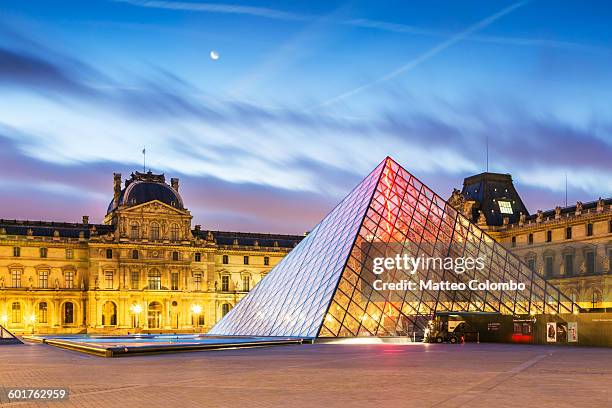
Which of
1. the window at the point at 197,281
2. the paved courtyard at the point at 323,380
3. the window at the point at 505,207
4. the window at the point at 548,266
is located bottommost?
the paved courtyard at the point at 323,380

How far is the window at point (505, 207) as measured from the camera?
77500mm

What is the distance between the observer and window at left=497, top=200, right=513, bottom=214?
77.5 meters

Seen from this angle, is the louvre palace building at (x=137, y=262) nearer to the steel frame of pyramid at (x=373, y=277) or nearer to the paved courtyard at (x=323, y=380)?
the steel frame of pyramid at (x=373, y=277)

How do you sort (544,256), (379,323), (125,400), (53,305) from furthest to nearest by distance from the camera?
(53,305)
(544,256)
(379,323)
(125,400)

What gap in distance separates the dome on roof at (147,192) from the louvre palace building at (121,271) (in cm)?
10

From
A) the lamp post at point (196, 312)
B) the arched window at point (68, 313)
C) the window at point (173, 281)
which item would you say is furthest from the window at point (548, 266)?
the arched window at point (68, 313)

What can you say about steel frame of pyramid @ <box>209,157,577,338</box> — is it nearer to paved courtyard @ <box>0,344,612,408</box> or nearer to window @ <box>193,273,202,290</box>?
paved courtyard @ <box>0,344,612,408</box>

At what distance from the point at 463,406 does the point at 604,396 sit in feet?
8.77

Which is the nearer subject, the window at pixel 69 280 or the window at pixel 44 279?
the window at pixel 44 279

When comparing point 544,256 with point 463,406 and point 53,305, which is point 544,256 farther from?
point 463,406

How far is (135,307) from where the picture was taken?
3098 inches

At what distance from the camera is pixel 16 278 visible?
2985 inches

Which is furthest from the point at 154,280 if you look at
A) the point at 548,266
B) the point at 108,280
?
the point at 548,266

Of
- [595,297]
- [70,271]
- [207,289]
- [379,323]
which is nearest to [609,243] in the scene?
[595,297]
